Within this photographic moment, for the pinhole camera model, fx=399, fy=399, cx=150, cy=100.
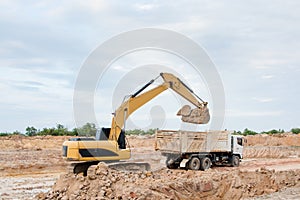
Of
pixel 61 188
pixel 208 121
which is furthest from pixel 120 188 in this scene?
pixel 208 121

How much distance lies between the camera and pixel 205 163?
869 inches

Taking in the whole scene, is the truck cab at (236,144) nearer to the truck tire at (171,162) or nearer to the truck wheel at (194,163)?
the truck wheel at (194,163)

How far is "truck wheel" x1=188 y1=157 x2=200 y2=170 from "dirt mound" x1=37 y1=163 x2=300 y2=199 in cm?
461

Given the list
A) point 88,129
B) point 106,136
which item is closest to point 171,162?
point 88,129

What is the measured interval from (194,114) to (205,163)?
331cm

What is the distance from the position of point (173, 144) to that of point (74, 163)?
6.71 metres

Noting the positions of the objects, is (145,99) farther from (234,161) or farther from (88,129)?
(234,161)

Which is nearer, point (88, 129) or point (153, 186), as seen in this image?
point (153, 186)

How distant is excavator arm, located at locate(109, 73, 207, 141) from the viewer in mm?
16725

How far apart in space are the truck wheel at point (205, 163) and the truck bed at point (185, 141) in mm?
498

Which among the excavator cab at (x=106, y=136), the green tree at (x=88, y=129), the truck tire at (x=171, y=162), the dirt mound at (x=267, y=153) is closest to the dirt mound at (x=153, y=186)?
the excavator cab at (x=106, y=136)

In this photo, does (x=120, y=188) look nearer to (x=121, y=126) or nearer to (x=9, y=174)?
(x=121, y=126)

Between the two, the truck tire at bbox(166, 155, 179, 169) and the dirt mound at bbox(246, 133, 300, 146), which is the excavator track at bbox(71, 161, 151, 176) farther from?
the dirt mound at bbox(246, 133, 300, 146)

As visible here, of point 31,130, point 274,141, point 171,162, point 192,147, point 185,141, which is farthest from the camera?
point 31,130
